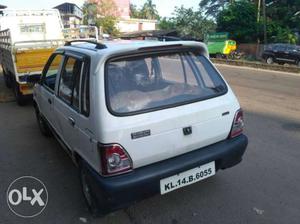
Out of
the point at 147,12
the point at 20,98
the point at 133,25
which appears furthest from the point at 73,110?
the point at 147,12

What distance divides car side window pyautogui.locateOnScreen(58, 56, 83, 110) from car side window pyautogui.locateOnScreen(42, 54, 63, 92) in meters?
0.63

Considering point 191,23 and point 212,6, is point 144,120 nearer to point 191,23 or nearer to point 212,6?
point 191,23

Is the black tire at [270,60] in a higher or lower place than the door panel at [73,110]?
lower

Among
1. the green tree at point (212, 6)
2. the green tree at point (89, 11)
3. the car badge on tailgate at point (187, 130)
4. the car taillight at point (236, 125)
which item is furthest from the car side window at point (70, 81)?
the green tree at point (89, 11)

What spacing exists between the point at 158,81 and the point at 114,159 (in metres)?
1.10

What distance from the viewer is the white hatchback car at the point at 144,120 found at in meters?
2.80

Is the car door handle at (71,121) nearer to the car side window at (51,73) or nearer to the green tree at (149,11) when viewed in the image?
the car side window at (51,73)

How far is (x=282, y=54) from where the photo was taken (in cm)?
2253

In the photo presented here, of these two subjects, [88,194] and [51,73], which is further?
[51,73]

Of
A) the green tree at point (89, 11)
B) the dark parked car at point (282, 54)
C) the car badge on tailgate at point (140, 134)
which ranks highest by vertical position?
the green tree at point (89, 11)

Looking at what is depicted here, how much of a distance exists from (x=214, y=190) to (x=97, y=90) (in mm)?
1856

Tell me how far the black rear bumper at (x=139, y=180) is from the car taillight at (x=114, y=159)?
6 cm

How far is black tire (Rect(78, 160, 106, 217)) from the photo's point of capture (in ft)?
10.3

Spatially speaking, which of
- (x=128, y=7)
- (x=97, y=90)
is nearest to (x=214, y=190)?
(x=97, y=90)
